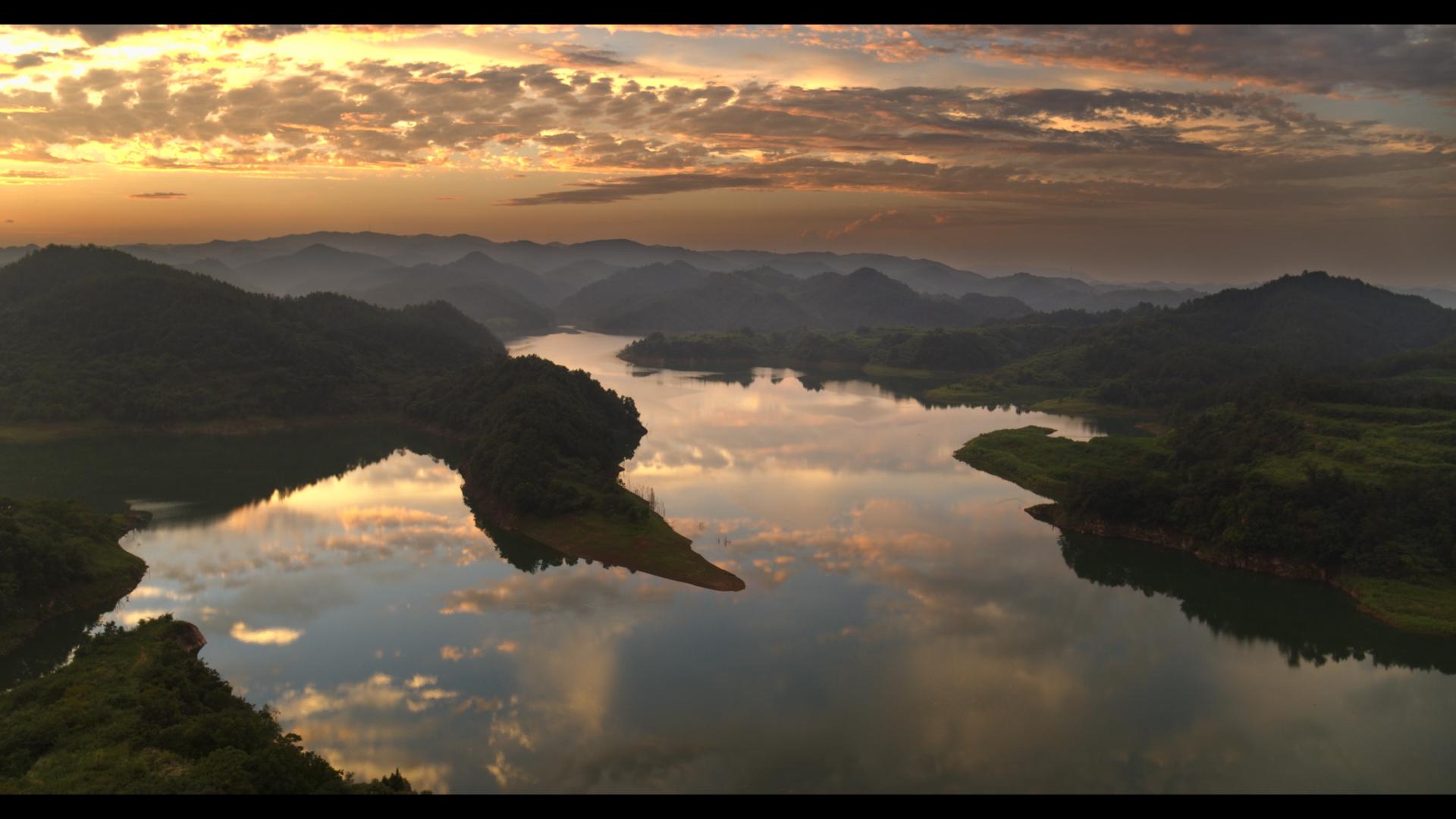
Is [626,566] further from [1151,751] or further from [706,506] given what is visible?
[1151,751]

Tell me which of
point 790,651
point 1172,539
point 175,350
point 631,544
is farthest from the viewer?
point 175,350

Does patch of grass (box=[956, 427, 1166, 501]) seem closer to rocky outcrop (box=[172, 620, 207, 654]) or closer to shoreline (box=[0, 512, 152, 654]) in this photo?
rocky outcrop (box=[172, 620, 207, 654])

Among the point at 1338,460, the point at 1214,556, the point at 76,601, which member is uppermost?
the point at 1338,460

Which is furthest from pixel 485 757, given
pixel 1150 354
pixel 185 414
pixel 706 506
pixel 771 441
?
pixel 1150 354

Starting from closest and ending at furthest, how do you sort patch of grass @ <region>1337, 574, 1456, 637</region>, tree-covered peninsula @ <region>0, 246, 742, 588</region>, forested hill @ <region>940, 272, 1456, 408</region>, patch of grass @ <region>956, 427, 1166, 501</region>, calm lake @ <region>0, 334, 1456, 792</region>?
calm lake @ <region>0, 334, 1456, 792</region>, patch of grass @ <region>1337, 574, 1456, 637</region>, tree-covered peninsula @ <region>0, 246, 742, 588</region>, patch of grass @ <region>956, 427, 1166, 501</region>, forested hill @ <region>940, 272, 1456, 408</region>

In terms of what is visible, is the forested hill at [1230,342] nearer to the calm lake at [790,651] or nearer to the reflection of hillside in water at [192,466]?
the calm lake at [790,651]

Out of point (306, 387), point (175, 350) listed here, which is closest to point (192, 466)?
point (306, 387)

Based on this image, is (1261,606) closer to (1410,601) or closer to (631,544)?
(1410,601)

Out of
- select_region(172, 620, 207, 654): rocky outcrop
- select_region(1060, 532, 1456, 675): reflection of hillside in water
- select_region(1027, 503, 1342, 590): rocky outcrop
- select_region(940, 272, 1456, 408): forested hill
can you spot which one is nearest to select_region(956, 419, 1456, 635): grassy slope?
select_region(1060, 532, 1456, 675): reflection of hillside in water
